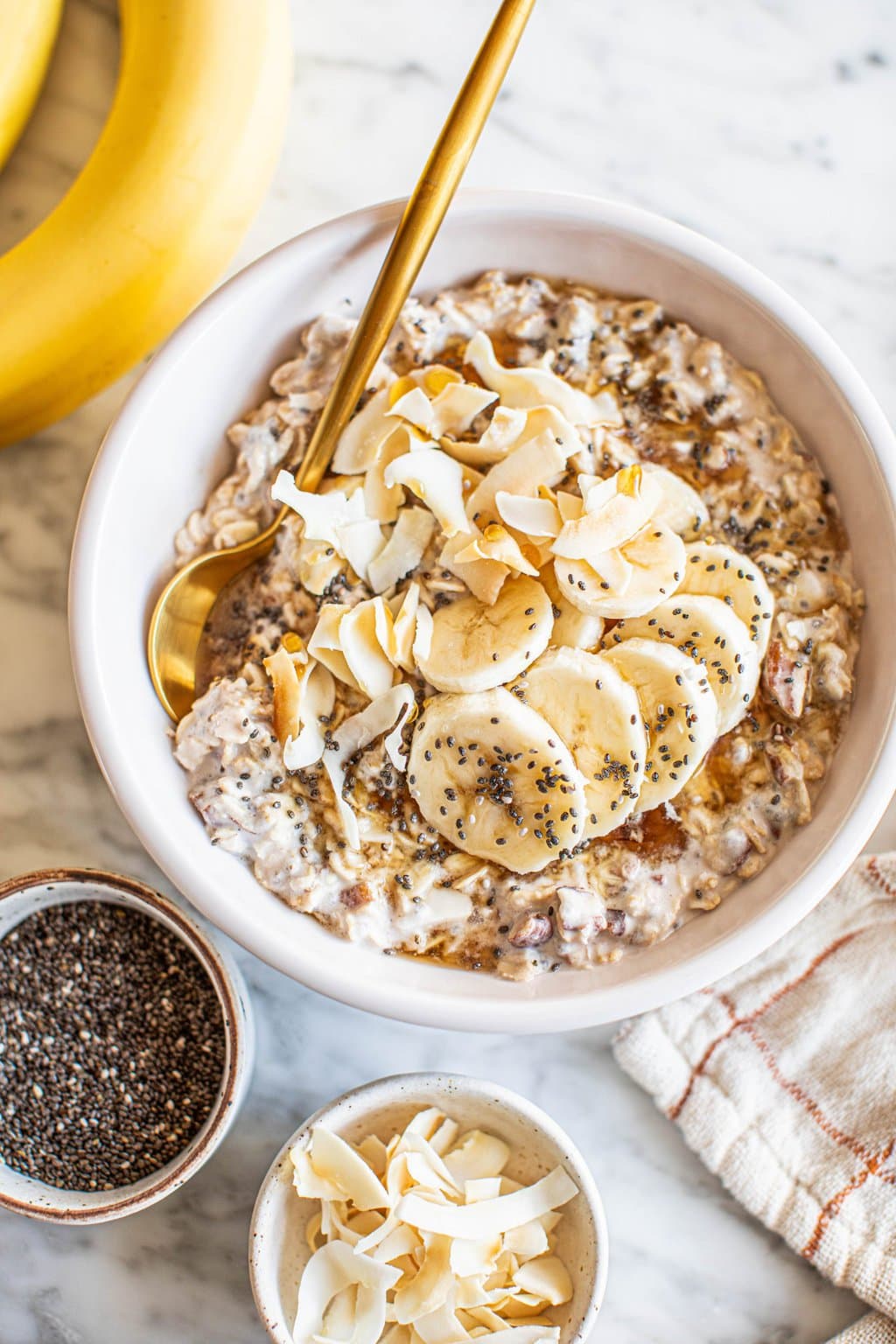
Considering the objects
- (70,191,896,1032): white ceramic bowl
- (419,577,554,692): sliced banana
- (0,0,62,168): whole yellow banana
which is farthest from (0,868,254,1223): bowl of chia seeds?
(0,0,62,168): whole yellow banana

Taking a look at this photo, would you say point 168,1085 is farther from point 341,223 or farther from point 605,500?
point 341,223

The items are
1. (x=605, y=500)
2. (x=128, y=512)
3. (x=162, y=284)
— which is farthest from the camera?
(x=162, y=284)

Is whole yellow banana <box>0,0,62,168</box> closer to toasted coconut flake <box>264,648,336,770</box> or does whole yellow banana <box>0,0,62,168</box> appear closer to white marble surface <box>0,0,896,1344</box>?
white marble surface <box>0,0,896,1344</box>

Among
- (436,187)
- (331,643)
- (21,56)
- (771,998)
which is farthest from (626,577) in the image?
(21,56)

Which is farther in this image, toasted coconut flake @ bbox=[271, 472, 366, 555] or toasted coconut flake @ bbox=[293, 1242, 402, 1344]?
toasted coconut flake @ bbox=[293, 1242, 402, 1344]

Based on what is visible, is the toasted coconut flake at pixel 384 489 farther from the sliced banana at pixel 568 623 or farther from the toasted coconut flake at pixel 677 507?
the toasted coconut flake at pixel 677 507

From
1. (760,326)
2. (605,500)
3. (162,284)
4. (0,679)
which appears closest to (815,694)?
(605,500)
